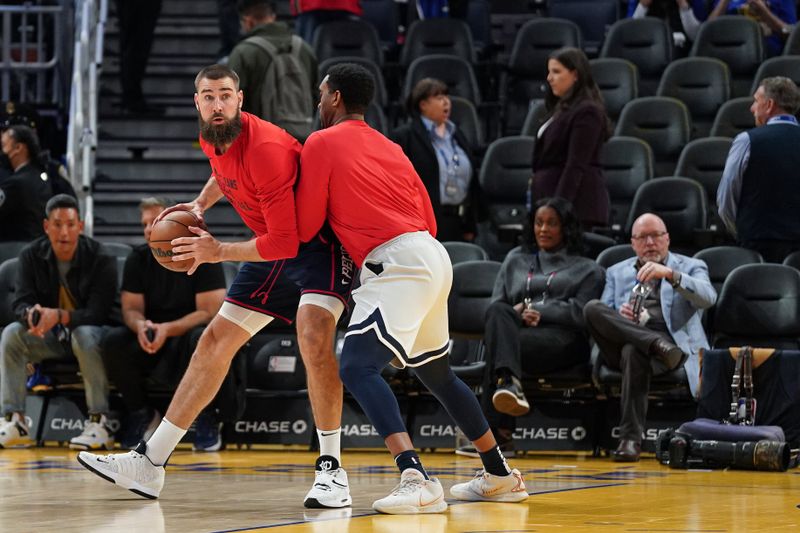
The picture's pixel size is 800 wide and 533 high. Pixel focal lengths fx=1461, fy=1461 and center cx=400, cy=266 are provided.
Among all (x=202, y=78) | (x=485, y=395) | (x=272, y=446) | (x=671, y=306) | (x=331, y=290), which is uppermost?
(x=202, y=78)

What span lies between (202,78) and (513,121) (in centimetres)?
758

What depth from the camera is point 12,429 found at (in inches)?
349

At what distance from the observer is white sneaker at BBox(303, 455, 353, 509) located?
530 centimetres

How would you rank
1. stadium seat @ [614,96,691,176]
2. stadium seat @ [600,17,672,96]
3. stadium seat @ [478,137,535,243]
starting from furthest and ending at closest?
stadium seat @ [600,17,672,96], stadium seat @ [614,96,691,176], stadium seat @ [478,137,535,243]

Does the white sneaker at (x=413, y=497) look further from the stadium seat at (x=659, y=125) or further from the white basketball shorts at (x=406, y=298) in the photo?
the stadium seat at (x=659, y=125)

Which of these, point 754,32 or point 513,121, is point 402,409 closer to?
point 513,121

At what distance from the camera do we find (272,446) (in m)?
9.12

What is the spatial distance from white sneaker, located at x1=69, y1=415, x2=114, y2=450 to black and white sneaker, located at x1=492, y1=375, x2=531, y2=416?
243cm

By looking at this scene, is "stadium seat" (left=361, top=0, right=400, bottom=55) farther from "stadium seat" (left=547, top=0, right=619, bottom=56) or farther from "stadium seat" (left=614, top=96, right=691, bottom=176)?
"stadium seat" (left=614, top=96, right=691, bottom=176)

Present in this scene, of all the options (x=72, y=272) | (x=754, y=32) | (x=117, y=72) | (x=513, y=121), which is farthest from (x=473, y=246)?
(x=117, y=72)

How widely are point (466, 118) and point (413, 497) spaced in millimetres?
6992

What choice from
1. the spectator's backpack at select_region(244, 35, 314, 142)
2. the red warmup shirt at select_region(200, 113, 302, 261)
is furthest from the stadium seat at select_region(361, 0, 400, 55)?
the red warmup shirt at select_region(200, 113, 302, 261)

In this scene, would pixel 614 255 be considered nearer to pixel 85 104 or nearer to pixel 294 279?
pixel 294 279

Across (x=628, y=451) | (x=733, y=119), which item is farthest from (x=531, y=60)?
(x=628, y=451)
